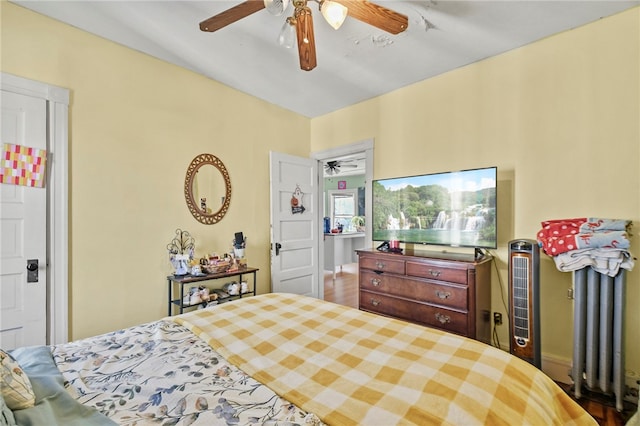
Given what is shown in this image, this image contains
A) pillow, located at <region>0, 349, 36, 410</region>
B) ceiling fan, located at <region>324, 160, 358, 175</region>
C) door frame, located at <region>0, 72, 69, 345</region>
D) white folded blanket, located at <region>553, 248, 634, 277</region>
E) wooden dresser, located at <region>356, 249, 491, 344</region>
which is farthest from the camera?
ceiling fan, located at <region>324, 160, 358, 175</region>

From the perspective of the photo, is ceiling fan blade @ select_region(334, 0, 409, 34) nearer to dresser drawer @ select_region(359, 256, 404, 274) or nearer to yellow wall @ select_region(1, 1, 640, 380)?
yellow wall @ select_region(1, 1, 640, 380)

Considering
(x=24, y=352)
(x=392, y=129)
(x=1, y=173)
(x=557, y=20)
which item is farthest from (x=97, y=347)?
(x=557, y=20)

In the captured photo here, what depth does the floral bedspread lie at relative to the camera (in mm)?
838

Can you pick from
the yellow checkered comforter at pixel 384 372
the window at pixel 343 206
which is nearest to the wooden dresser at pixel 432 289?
the yellow checkered comforter at pixel 384 372

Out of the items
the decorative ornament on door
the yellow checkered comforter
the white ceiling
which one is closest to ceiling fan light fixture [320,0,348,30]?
the white ceiling

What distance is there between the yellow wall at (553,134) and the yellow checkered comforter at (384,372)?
1548 mm

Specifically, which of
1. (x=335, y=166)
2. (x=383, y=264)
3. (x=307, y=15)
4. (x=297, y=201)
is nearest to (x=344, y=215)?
(x=335, y=166)

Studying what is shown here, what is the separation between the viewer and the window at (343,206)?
800cm

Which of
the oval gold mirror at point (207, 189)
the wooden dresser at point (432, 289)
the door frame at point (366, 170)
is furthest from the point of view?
the door frame at point (366, 170)

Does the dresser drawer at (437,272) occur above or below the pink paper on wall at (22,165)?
below

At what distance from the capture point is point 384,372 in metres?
1.06

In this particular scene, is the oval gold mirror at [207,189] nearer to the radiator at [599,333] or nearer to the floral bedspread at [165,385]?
the floral bedspread at [165,385]

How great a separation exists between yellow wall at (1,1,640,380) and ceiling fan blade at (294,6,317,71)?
1679mm

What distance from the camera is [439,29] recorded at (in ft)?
7.19
